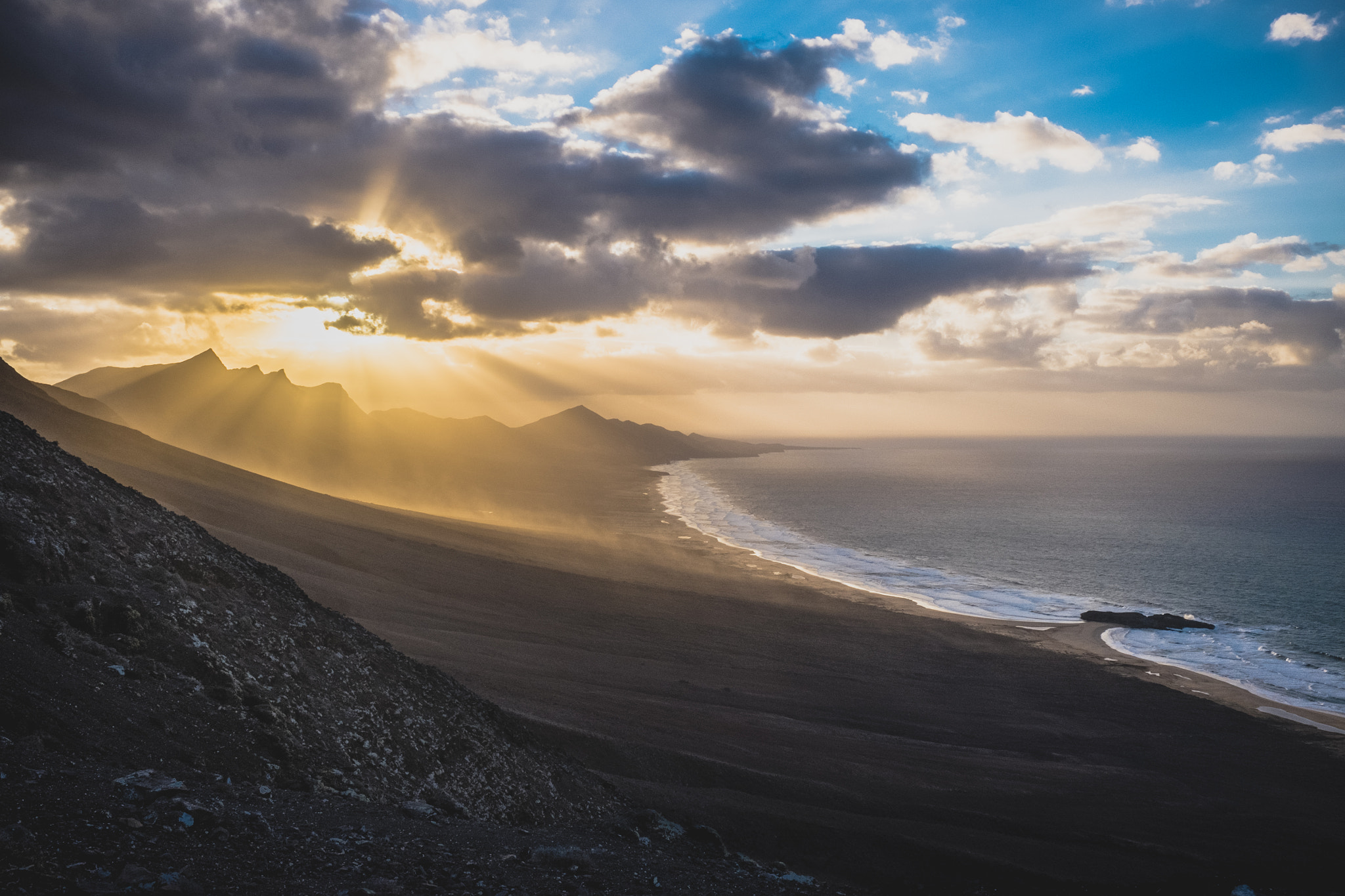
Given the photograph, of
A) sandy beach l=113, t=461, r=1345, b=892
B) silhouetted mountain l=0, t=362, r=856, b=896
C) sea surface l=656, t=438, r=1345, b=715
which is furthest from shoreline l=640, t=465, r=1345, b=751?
silhouetted mountain l=0, t=362, r=856, b=896

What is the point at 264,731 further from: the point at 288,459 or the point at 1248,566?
the point at 288,459

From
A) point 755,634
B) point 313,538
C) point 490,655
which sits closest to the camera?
point 490,655

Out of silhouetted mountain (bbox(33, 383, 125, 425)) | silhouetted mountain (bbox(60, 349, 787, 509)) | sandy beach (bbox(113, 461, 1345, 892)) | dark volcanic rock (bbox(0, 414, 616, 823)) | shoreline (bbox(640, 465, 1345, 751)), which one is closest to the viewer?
dark volcanic rock (bbox(0, 414, 616, 823))

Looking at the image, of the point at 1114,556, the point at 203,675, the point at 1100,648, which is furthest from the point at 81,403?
the point at 1114,556

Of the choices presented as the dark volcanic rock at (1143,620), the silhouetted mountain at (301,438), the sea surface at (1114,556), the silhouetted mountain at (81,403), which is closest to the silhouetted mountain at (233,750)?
the sea surface at (1114,556)

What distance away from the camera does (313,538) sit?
1613 inches

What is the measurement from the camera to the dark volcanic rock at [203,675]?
9695 millimetres

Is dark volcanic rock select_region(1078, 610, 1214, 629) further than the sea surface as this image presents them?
Yes

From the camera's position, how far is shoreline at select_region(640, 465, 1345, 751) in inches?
1124

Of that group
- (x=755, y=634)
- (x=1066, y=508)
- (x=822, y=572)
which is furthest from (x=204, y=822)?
(x=1066, y=508)

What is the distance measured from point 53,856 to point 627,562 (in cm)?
4934

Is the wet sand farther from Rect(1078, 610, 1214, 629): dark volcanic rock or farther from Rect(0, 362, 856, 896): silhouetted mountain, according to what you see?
Rect(1078, 610, 1214, 629): dark volcanic rock

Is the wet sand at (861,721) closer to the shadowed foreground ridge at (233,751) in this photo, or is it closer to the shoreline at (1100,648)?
the shoreline at (1100,648)

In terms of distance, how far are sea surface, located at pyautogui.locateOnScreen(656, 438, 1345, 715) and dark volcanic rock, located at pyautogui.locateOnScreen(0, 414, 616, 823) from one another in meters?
34.0
